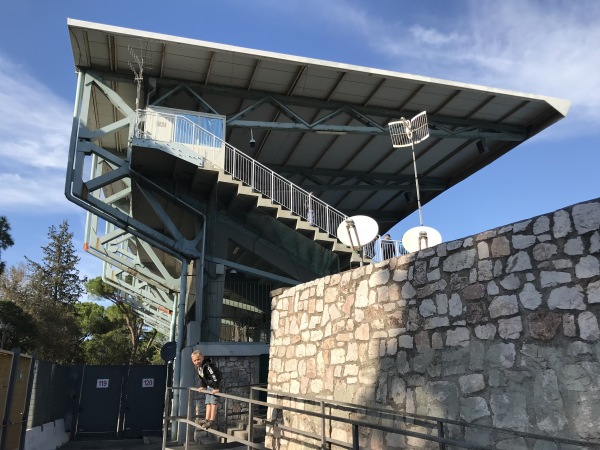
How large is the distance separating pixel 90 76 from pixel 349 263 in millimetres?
9611

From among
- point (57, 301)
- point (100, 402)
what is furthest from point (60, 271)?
point (100, 402)

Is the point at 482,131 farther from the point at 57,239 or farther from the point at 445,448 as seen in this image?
the point at 57,239

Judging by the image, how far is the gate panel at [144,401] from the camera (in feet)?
53.6

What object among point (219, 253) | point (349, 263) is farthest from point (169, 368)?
point (349, 263)

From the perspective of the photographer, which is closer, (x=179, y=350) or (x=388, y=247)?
(x=179, y=350)

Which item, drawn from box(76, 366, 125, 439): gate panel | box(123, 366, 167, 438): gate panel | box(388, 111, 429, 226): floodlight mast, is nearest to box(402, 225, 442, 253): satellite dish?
box(388, 111, 429, 226): floodlight mast

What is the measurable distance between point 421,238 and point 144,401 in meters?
12.8

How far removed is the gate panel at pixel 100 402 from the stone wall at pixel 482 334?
40.3 ft

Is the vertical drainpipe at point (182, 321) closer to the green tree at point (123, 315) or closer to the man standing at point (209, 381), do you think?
the man standing at point (209, 381)

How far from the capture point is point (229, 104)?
16.2 metres

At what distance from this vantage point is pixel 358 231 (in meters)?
8.21

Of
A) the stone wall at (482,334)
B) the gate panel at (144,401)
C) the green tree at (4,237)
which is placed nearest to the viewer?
the stone wall at (482,334)

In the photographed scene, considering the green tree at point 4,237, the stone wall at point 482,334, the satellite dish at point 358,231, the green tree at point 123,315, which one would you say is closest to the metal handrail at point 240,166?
the satellite dish at point 358,231

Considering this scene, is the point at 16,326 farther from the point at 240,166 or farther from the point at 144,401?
the point at 240,166
